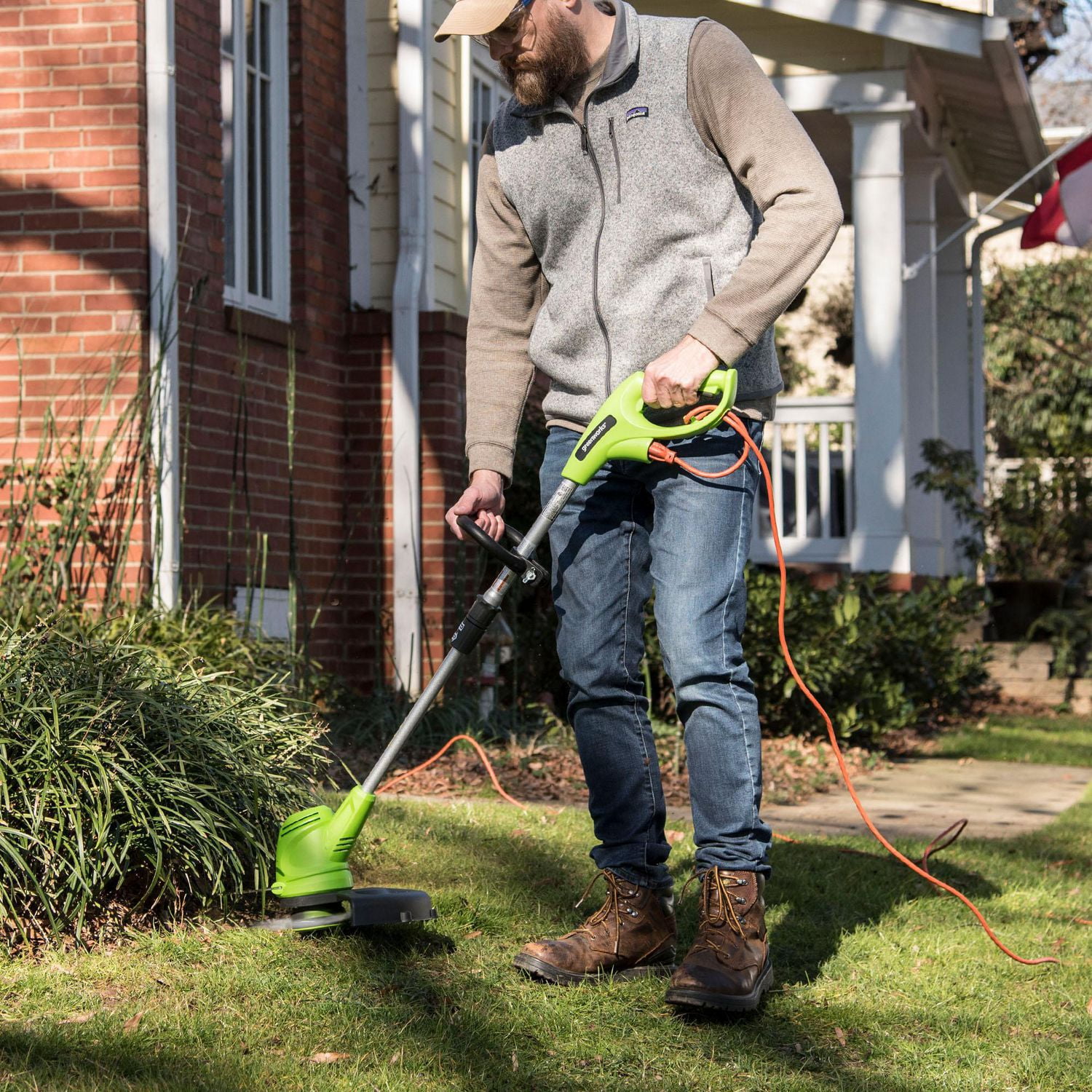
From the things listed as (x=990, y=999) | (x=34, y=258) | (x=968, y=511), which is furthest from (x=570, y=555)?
(x=968, y=511)

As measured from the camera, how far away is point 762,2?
8766 millimetres

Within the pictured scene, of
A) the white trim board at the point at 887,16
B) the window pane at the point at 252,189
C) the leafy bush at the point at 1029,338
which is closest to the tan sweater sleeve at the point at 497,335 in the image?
the window pane at the point at 252,189

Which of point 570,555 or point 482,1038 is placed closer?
point 482,1038

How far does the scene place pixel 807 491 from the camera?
33.1 ft

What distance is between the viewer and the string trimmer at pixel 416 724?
9.92ft

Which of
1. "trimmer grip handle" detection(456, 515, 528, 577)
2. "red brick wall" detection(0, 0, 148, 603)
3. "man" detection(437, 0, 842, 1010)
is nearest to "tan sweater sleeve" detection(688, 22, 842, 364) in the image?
"man" detection(437, 0, 842, 1010)

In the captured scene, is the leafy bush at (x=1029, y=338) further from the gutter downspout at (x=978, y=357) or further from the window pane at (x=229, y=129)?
the window pane at (x=229, y=129)

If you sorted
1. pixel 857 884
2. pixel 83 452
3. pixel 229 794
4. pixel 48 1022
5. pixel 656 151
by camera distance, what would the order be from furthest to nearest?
pixel 83 452 < pixel 857 884 < pixel 229 794 < pixel 656 151 < pixel 48 1022

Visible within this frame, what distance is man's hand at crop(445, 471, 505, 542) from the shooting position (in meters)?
3.33

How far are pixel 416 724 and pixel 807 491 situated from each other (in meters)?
7.30

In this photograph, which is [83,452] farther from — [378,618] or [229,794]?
[229,794]

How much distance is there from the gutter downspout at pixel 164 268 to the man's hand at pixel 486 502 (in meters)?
2.47

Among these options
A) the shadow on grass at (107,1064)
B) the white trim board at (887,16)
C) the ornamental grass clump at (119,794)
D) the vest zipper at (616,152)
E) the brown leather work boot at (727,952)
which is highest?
the white trim board at (887,16)

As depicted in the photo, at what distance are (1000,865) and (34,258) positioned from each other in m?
4.00
